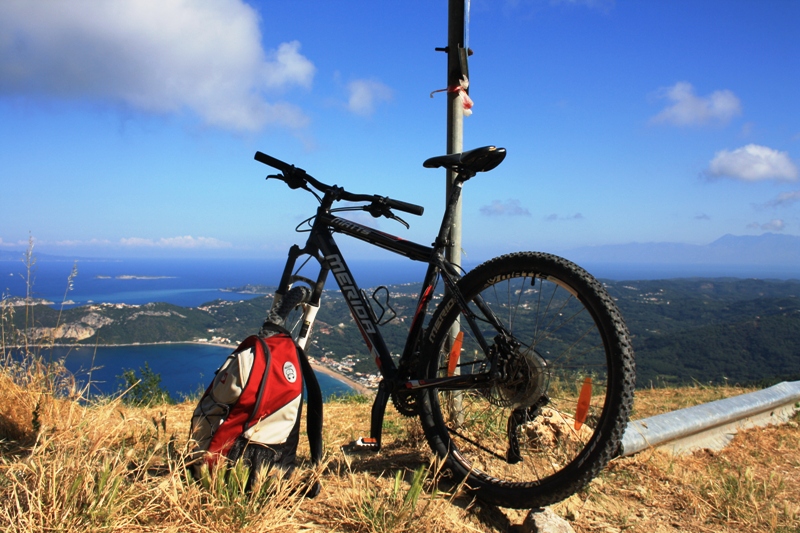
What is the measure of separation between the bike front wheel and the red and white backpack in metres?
0.76

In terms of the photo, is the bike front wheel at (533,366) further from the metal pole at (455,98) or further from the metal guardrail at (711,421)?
the metal pole at (455,98)

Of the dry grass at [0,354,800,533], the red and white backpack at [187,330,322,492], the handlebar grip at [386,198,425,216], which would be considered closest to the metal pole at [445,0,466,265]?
the handlebar grip at [386,198,425,216]

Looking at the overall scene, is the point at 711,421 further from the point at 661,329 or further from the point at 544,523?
the point at 661,329

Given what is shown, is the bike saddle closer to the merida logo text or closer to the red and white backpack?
the merida logo text

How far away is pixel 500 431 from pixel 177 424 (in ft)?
9.10

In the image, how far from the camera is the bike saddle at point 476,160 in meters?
2.41

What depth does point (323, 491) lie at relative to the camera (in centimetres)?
227

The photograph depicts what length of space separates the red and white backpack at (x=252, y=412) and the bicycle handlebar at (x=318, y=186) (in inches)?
42.0

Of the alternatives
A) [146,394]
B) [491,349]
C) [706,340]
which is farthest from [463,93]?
[706,340]

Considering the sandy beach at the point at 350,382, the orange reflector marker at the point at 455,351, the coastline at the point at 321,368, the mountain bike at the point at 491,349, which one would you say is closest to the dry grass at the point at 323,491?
the mountain bike at the point at 491,349

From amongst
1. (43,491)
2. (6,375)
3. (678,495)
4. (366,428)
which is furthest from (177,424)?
(678,495)

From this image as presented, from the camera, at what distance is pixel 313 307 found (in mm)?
2855

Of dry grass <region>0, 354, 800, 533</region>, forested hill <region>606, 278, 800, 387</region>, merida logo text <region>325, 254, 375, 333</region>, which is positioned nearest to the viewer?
dry grass <region>0, 354, 800, 533</region>

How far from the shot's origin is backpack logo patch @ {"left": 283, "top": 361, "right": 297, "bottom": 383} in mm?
2221
